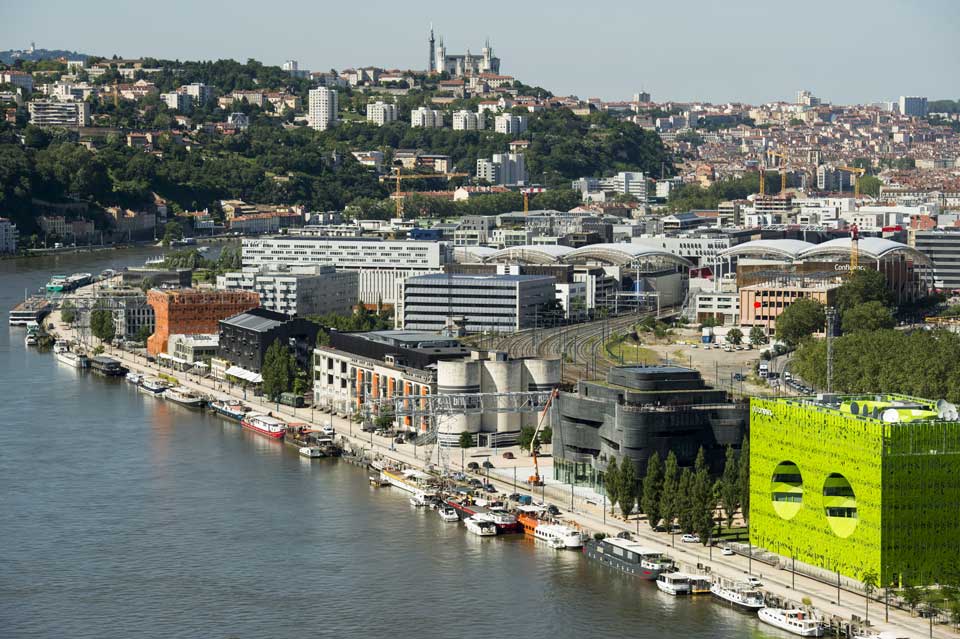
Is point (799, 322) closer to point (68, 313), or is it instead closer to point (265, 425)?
point (265, 425)

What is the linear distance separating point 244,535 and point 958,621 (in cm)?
656

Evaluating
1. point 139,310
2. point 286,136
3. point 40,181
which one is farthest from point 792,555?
point 286,136

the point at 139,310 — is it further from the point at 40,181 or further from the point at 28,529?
the point at 40,181

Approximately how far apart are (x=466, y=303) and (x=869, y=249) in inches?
397

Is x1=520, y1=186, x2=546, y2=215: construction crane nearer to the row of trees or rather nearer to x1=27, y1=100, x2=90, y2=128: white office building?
x1=27, y1=100, x2=90, y2=128: white office building

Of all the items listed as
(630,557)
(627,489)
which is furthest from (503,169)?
(630,557)

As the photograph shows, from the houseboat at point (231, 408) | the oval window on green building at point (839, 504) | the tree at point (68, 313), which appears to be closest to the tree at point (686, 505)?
the oval window on green building at point (839, 504)

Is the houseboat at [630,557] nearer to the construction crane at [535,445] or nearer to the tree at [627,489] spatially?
the tree at [627,489]

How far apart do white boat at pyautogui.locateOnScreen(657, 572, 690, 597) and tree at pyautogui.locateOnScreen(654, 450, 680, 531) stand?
53.8 inches

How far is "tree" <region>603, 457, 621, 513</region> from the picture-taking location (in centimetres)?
1711

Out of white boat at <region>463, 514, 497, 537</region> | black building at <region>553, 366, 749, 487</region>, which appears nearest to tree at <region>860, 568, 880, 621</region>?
black building at <region>553, 366, 749, 487</region>

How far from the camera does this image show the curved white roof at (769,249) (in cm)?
4084

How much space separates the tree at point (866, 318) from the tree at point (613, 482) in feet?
44.8

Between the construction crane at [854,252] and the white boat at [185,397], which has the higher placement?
the construction crane at [854,252]
